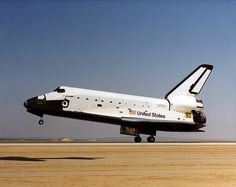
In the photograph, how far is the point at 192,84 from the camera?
49094 mm

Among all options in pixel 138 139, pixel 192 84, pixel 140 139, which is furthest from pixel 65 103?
pixel 192 84

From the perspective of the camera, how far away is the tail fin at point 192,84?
1918 inches

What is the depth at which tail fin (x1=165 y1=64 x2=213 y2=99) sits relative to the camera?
48719mm

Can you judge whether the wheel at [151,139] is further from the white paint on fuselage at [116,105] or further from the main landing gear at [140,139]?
the white paint on fuselage at [116,105]

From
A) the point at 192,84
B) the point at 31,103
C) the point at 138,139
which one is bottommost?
the point at 138,139

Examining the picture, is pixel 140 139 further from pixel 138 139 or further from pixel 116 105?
pixel 116 105

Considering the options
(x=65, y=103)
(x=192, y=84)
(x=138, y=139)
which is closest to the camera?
(x=65, y=103)

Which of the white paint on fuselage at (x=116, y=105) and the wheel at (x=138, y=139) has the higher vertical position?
the white paint on fuselage at (x=116, y=105)

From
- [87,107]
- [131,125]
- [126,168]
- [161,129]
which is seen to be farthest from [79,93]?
[126,168]

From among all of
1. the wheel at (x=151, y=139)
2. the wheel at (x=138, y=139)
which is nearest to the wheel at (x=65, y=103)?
the wheel at (x=138, y=139)

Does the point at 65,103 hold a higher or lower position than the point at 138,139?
higher

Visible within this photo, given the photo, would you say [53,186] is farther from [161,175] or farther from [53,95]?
[53,95]

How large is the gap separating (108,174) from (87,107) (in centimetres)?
2981

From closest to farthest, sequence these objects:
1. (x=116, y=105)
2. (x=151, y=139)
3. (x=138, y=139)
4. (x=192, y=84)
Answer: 1. (x=116, y=105)
2. (x=138, y=139)
3. (x=151, y=139)
4. (x=192, y=84)
